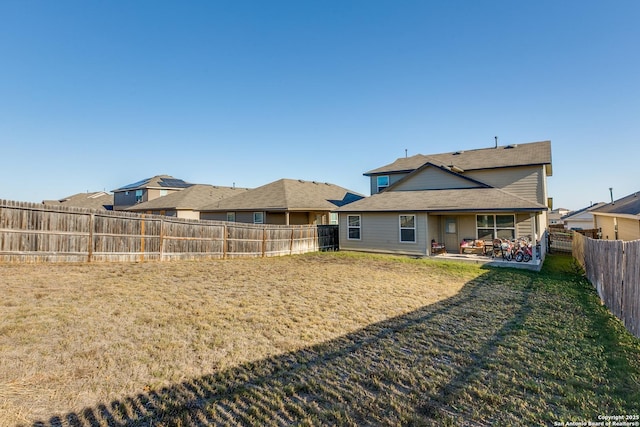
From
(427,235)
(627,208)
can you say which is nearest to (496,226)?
(427,235)

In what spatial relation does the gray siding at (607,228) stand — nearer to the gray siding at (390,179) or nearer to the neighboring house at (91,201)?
the gray siding at (390,179)

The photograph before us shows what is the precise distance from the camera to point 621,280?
586 cm

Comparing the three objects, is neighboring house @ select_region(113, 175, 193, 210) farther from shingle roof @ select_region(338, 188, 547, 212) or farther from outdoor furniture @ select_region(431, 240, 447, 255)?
outdoor furniture @ select_region(431, 240, 447, 255)

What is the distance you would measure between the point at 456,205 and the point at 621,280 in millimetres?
9088

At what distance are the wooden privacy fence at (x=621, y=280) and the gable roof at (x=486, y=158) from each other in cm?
1097

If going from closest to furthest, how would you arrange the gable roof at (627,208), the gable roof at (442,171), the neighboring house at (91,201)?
1. the gable roof at (627,208)
2. the gable roof at (442,171)
3. the neighboring house at (91,201)

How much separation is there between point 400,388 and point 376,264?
10.0 meters

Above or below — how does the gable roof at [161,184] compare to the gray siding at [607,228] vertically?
above

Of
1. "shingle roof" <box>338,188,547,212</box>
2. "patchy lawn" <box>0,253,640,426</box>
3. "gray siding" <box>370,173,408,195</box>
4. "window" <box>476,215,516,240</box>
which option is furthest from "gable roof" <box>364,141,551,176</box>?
"patchy lawn" <box>0,253,640,426</box>

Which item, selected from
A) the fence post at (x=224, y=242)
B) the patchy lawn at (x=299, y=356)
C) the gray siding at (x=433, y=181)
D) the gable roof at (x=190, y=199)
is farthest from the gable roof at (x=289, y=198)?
the patchy lawn at (x=299, y=356)

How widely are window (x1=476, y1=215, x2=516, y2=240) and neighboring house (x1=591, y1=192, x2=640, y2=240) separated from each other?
4.27m

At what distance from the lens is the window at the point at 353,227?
1777 cm

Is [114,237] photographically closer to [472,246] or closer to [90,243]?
[90,243]

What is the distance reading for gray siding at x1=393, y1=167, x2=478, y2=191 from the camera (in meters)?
17.6
